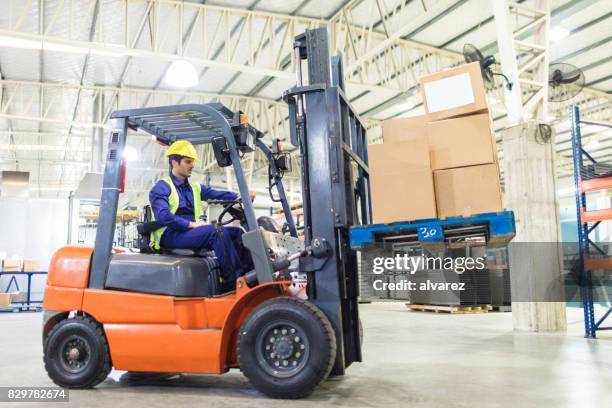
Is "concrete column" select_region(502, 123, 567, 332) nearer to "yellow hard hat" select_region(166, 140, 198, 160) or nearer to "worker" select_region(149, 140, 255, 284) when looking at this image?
"worker" select_region(149, 140, 255, 284)

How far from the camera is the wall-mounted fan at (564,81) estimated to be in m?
8.45

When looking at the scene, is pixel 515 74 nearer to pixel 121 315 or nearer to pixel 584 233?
pixel 584 233

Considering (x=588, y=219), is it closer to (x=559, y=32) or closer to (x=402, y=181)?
(x=402, y=181)

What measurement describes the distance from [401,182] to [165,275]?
198 centimetres

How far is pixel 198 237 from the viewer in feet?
13.7

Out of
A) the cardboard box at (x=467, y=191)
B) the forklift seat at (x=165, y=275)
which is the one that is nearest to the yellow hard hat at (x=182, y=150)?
the forklift seat at (x=165, y=275)

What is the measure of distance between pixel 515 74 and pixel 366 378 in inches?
247

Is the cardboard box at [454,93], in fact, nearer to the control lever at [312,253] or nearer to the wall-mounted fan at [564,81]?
the control lever at [312,253]

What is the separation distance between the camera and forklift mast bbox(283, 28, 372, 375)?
3980 millimetres

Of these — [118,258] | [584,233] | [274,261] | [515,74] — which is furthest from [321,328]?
A: [515,74]

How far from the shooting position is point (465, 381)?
4.32 metres

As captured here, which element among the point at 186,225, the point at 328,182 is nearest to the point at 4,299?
the point at 186,225

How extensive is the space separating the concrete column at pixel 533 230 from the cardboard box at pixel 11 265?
531 inches

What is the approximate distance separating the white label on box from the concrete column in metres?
4.93
